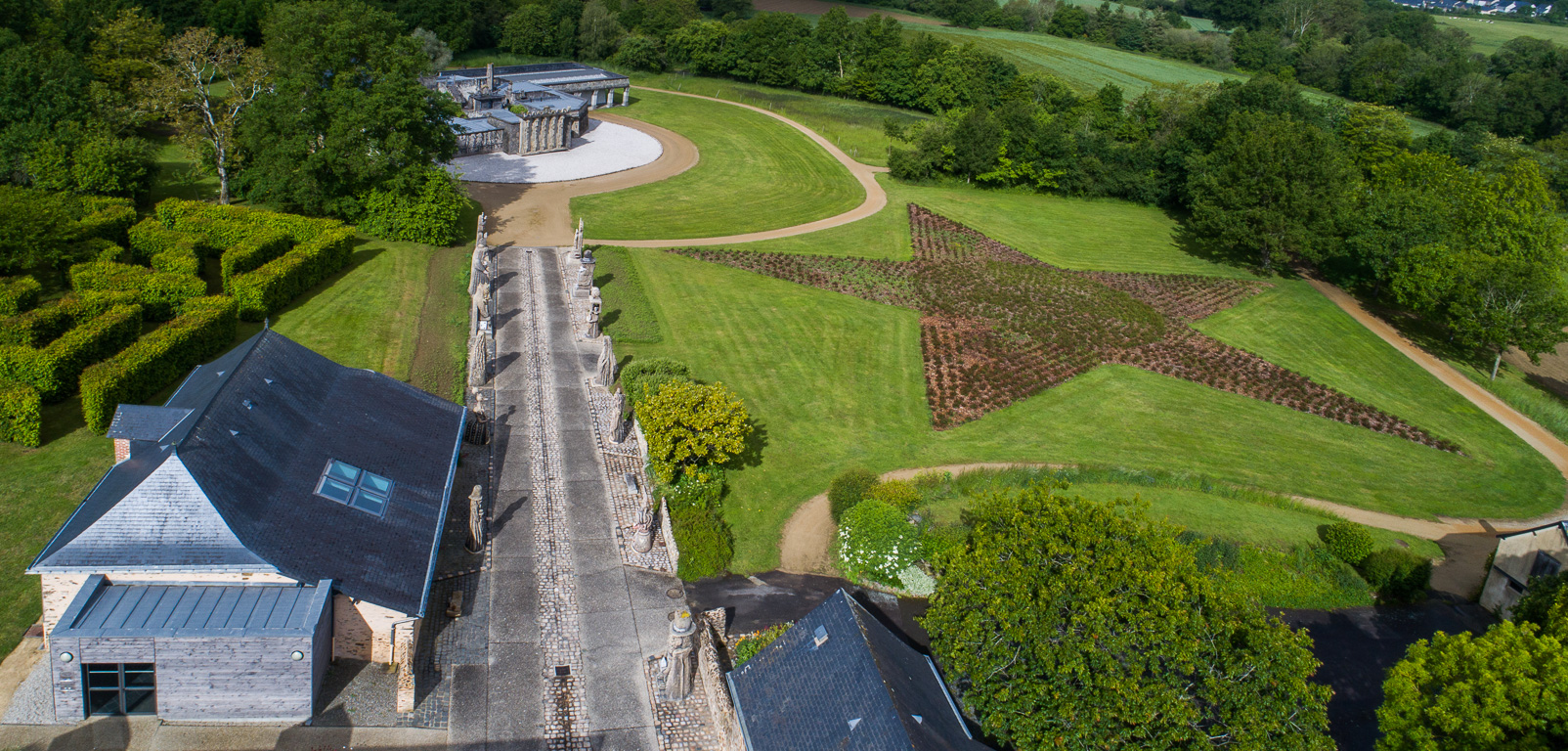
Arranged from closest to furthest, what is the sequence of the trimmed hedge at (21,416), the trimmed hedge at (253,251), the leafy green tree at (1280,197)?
the trimmed hedge at (21,416)
the trimmed hedge at (253,251)
the leafy green tree at (1280,197)

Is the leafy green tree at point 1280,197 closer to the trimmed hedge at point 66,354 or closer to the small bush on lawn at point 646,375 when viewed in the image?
the small bush on lawn at point 646,375

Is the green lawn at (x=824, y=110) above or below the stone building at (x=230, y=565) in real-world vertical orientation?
above

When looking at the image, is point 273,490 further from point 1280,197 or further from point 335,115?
point 1280,197

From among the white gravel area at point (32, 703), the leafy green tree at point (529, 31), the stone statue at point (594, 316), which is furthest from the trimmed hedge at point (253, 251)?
the leafy green tree at point (529, 31)

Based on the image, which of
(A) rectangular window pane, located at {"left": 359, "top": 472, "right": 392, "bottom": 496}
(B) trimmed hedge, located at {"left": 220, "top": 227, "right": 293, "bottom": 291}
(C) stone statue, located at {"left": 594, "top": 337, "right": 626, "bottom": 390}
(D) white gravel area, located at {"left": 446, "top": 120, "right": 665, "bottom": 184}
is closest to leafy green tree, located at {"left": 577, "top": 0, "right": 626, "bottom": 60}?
(D) white gravel area, located at {"left": 446, "top": 120, "right": 665, "bottom": 184}

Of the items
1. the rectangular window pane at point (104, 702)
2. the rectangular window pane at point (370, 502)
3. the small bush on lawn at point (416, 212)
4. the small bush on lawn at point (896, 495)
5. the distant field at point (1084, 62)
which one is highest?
the distant field at point (1084, 62)

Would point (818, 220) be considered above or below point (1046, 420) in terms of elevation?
above

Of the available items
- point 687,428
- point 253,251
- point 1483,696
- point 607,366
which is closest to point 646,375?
point 607,366
